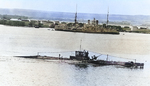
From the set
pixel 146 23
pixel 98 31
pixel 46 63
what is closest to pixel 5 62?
pixel 46 63

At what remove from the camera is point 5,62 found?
1426cm

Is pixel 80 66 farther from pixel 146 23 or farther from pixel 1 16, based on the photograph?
pixel 1 16

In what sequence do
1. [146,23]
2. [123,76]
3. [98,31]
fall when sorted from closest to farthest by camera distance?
[123,76] < [98,31] < [146,23]

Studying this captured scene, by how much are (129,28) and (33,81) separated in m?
45.1

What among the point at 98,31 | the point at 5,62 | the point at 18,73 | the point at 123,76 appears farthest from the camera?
the point at 98,31

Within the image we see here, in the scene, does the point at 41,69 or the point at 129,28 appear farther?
the point at 129,28

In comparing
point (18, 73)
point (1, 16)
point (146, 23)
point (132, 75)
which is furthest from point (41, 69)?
point (1, 16)

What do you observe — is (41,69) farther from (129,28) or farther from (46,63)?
(129,28)

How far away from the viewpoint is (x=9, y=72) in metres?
12.4

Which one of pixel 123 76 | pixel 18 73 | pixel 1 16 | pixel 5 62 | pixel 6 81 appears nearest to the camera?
pixel 6 81

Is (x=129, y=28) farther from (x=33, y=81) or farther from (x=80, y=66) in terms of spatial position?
(x=33, y=81)

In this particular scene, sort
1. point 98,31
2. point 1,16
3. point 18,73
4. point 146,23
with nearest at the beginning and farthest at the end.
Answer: point 18,73 < point 98,31 < point 146,23 < point 1,16

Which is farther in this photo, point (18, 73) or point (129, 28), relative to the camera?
point (129, 28)

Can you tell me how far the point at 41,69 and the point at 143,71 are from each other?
3.92 meters
